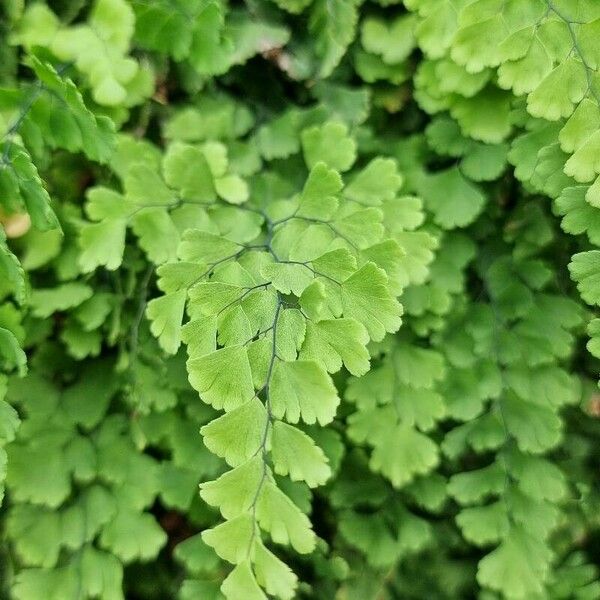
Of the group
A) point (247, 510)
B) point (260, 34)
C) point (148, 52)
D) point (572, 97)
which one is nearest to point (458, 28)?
point (572, 97)

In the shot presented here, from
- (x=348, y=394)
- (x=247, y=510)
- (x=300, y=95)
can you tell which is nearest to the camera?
(x=247, y=510)

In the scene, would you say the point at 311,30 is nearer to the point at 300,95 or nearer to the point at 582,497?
the point at 300,95

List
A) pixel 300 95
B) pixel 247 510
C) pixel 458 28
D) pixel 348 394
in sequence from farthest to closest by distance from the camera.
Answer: pixel 300 95, pixel 348 394, pixel 458 28, pixel 247 510

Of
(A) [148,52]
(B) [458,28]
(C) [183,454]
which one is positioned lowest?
(C) [183,454]

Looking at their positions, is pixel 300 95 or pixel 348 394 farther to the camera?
pixel 300 95

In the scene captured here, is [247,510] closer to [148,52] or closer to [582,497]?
[582,497]

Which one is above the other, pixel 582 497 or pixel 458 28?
pixel 458 28
